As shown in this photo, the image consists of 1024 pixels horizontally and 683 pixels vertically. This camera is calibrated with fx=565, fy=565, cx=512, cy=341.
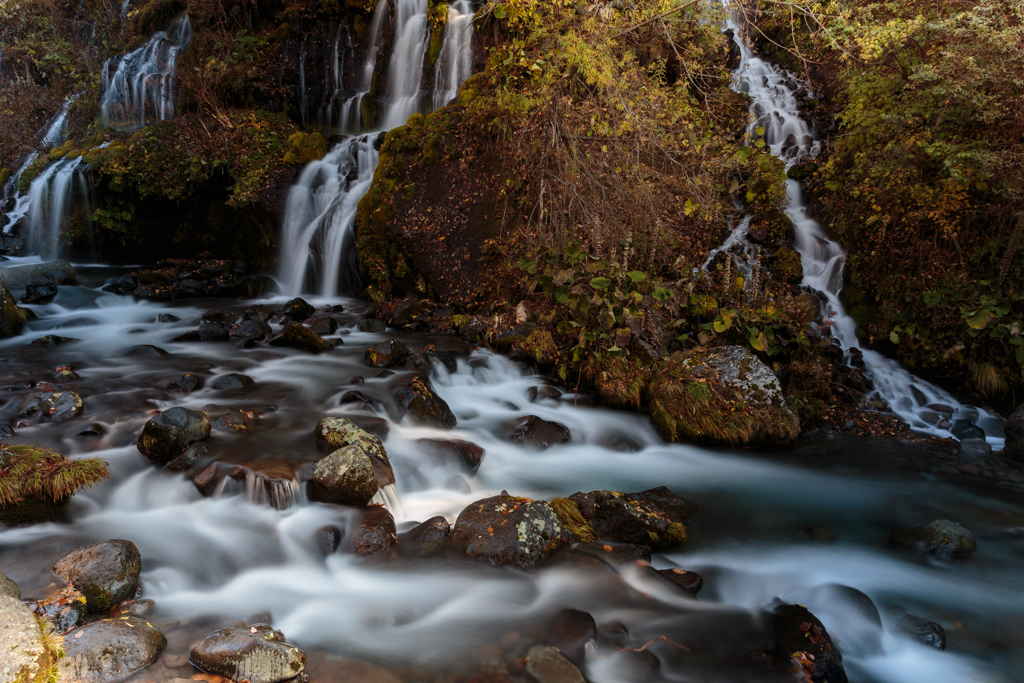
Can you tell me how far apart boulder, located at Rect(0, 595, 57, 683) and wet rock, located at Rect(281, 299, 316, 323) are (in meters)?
7.14

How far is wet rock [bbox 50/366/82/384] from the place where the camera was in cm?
656

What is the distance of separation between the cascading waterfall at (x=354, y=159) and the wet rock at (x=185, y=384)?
4494mm

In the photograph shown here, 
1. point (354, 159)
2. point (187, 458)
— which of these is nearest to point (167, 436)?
point (187, 458)

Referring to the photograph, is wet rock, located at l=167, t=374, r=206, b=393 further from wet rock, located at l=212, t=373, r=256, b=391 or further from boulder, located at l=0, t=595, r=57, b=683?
boulder, located at l=0, t=595, r=57, b=683

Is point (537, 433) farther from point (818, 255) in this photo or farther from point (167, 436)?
point (818, 255)

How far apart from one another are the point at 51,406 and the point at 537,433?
4837 mm

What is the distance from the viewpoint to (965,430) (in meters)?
6.51

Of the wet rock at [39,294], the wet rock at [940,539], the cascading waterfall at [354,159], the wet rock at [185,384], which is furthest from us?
the cascading waterfall at [354,159]

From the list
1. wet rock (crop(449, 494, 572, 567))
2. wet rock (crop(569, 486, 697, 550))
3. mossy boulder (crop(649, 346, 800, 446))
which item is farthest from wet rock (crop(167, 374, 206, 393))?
mossy boulder (crop(649, 346, 800, 446))

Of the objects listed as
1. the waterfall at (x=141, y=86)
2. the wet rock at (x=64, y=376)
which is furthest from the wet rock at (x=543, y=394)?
the waterfall at (x=141, y=86)

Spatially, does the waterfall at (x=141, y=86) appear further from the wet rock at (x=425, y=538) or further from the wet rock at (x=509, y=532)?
the wet rock at (x=509, y=532)

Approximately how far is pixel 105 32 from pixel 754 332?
65.8 feet

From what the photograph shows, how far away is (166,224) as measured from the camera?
12.4 meters

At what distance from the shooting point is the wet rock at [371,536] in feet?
13.3
